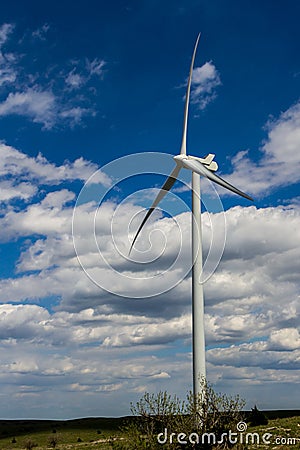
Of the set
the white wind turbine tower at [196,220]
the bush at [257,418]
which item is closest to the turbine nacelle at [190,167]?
the white wind turbine tower at [196,220]

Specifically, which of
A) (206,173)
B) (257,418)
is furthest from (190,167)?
(257,418)

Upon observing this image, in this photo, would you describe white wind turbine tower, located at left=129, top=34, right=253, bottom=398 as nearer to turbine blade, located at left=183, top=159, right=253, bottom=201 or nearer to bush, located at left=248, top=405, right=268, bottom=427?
turbine blade, located at left=183, top=159, right=253, bottom=201

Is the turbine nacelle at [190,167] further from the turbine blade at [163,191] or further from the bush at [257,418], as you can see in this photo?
the bush at [257,418]

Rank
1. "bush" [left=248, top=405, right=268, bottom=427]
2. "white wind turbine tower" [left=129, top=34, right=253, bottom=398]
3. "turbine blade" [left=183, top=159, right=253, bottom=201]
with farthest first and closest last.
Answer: "bush" [left=248, top=405, right=268, bottom=427] → "turbine blade" [left=183, top=159, right=253, bottom=201] → "white wind turbine tower" [left=129, top=34, right=253, bottom=398]

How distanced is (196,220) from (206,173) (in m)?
5.43

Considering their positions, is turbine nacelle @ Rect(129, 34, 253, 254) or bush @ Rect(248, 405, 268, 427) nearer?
turbine nacelle @ Rect(129, 34, 253, 254)

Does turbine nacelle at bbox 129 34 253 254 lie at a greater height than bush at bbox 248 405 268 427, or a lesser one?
greater

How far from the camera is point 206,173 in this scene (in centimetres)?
5691

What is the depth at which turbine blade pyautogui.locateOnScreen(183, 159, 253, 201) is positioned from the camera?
56.5m

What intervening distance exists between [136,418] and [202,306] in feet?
40.7

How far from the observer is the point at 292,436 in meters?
56.0

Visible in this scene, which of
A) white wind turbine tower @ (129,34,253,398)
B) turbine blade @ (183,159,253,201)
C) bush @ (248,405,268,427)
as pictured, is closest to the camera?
white wind turbine tower @ (129,34,253,398)

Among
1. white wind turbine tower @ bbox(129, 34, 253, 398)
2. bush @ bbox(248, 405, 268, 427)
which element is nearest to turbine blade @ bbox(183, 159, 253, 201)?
white wind turbine tower @ bbox(129, 34, 253, 398)

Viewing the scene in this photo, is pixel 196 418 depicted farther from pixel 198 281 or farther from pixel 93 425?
pixel 93 425
